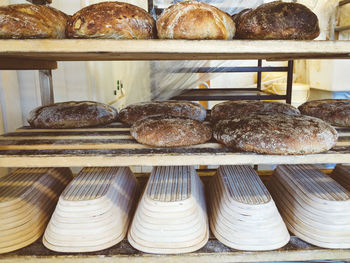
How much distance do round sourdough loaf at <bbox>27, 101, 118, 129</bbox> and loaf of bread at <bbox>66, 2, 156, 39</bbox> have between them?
0.46m

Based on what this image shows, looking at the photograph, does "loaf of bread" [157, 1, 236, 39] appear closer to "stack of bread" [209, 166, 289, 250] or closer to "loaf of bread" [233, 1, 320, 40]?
"loaf of bread" [233, 1, 320, 40]

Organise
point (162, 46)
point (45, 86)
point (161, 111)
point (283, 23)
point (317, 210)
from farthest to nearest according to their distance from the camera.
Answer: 1. point (45, 86)
2. point (161, 111)
3. point (317, 210)
4. point (283, 23)
5. point (162, 46)

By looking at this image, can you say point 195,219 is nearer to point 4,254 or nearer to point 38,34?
point 4,254

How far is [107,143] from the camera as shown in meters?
1.04

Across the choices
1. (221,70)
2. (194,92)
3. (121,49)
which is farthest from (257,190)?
(194,92)

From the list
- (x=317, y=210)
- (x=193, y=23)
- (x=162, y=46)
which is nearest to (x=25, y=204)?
(x=162, y=46)

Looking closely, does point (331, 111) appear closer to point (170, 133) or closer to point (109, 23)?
point (170, 133)

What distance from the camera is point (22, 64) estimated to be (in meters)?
1.33

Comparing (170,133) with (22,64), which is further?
(22,64)

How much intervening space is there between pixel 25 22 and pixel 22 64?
0.51 metres

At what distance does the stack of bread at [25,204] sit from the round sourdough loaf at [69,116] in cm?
23

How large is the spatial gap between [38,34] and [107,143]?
431 mm

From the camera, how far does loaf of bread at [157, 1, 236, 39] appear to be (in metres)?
0.92

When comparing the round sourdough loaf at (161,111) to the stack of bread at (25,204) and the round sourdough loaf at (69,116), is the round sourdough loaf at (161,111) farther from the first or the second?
the stack of bread at (25,204)
